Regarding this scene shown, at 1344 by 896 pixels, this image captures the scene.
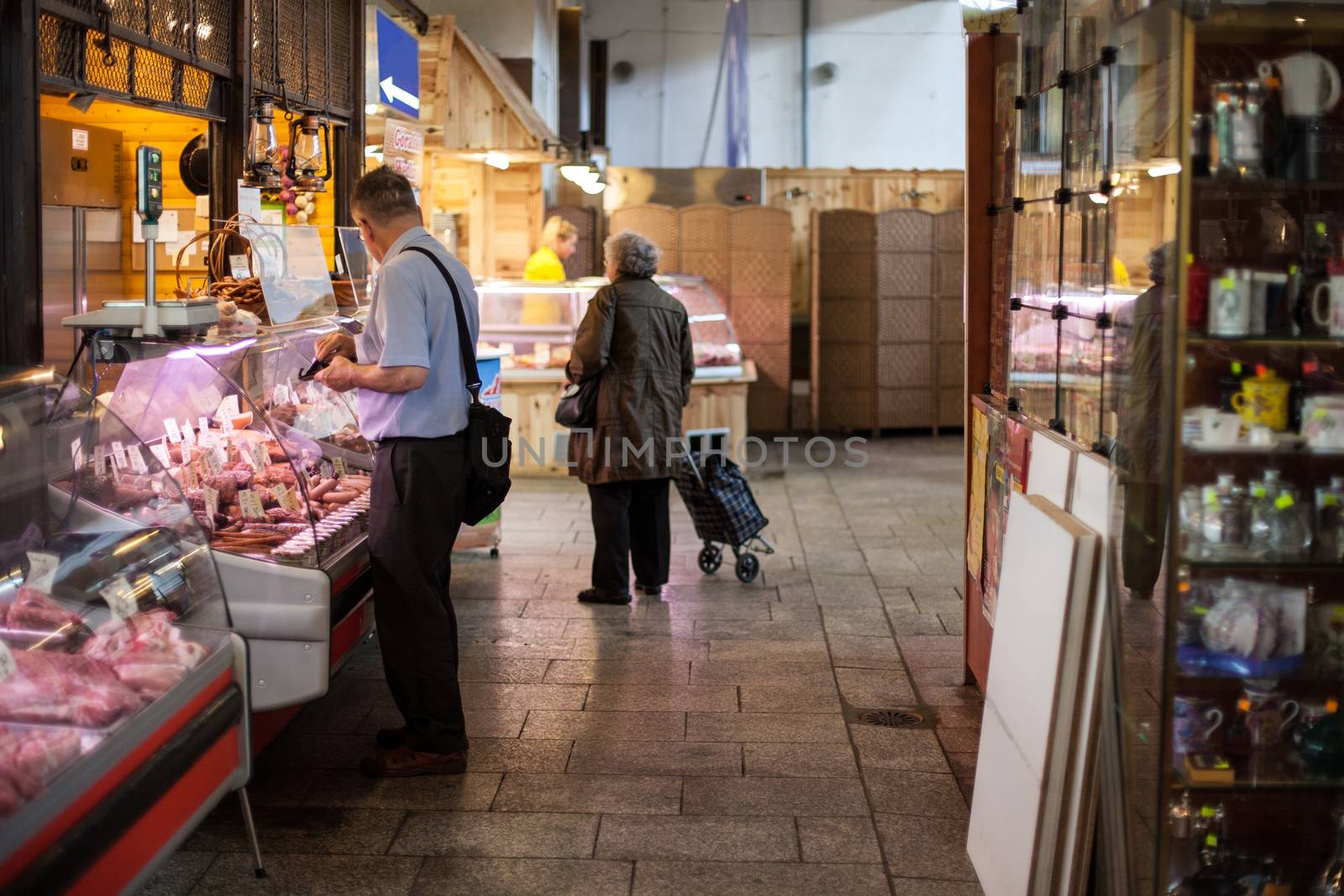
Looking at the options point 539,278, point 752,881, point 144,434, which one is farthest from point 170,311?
point 539,278

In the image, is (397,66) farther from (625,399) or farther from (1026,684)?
(1026,684)

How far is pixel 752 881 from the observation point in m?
3.67

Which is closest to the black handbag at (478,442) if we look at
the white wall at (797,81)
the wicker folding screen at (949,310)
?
the wicker folding screen at (949,310)

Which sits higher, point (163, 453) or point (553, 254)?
point (553, 254)

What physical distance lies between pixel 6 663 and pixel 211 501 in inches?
59.0

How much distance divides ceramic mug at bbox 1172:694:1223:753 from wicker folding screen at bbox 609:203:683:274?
984 cm

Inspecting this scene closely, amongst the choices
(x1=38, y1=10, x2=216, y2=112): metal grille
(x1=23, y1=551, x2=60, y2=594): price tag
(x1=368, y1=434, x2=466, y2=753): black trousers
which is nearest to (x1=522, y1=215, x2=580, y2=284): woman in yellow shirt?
(x1=38, y1=10, x2=216, y2=112): metal grille

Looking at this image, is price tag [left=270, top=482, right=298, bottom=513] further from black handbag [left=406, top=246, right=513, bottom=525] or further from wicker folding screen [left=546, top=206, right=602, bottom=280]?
wicker folding screen [left=546, top=206, right=602, bottom=280]

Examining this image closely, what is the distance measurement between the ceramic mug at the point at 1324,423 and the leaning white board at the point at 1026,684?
1.63ft

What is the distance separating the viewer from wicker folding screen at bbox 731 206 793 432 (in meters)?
12.4

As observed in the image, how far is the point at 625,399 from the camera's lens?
6605mm

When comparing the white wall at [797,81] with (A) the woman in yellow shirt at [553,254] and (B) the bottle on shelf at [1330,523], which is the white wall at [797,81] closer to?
(A) the woman in yellow shirt at [553,254]

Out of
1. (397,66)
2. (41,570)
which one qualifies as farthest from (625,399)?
(41,570)

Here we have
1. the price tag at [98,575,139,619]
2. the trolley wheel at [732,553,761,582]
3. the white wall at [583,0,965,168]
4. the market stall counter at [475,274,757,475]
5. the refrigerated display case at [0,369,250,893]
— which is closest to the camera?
the refrigerated display case at [0,369,250,893]
